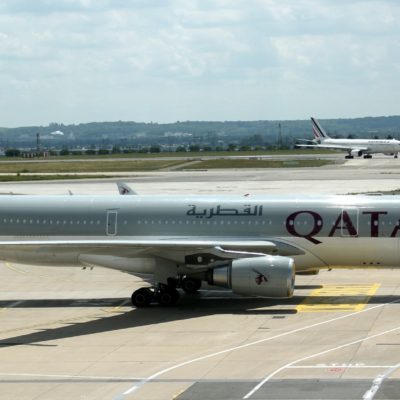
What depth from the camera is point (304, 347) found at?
26641 millimetres

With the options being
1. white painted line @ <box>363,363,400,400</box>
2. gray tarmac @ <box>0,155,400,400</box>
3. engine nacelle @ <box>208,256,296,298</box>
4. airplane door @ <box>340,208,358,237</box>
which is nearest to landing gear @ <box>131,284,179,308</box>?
gray tarmac @ <box>0,155,400,400</box>

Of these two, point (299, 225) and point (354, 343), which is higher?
point (299, 225)

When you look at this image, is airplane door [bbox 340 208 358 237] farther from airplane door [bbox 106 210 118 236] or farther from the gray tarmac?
airplane door [bbox 106 210 118 236]

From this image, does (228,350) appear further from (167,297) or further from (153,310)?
(167,297)

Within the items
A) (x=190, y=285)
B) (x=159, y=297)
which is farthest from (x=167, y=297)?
(x=190, y=285)

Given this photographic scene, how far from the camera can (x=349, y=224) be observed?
1336 inches

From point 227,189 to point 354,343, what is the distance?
55.2m

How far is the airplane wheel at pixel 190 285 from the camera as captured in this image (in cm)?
3488

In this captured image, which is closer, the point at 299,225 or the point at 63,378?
the point at 63,378

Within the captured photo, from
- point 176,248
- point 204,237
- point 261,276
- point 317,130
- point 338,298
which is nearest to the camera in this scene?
point 261,276

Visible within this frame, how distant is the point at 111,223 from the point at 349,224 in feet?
27.1

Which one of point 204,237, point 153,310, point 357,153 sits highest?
point 357,153

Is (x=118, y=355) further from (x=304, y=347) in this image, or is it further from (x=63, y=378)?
(x=304, y=347)

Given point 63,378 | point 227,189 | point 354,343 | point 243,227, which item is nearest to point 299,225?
point 243,227
